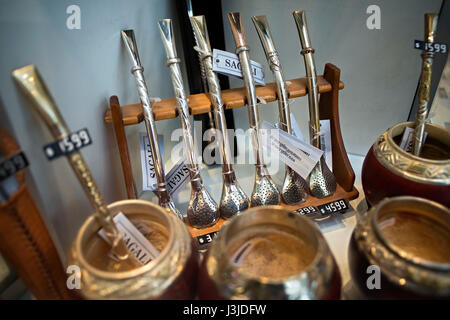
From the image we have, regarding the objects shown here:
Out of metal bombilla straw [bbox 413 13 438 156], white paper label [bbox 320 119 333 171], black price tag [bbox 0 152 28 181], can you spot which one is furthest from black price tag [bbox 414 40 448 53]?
black price tag [bbox 0 152 28 181]

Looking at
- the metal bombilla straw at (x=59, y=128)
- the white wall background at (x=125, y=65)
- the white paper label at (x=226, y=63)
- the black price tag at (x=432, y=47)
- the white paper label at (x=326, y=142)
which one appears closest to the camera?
the metal bombilla straw at (x=59, y=128)

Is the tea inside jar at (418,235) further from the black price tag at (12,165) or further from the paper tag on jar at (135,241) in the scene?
the black price tag at (12,165)

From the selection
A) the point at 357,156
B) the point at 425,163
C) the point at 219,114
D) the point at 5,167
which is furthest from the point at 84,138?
the point at 357,156

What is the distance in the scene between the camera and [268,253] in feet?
1.84

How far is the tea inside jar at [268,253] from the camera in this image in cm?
54

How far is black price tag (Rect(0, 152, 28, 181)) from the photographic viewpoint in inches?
16.4

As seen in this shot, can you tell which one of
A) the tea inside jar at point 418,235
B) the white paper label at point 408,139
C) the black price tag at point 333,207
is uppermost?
the white paper label at point 408,139

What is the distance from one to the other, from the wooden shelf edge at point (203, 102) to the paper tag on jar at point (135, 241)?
272 millimetres

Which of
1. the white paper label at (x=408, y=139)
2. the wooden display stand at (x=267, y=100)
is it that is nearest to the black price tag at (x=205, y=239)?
the wooden display stand at (x=267, y=100)

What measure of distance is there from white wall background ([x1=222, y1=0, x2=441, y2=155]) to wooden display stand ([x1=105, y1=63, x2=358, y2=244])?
21 centimetres

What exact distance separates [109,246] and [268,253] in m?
0.28

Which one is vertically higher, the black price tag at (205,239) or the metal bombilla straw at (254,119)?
the metal bombilla straw at (254,119)

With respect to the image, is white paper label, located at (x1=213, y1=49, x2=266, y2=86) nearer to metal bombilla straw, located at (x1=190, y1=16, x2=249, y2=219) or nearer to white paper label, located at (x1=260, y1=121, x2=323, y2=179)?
metal bombilla straw, located at (x1=190, y1=16, x2=249, y2=219)

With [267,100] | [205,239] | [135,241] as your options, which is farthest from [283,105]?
[135,241]
